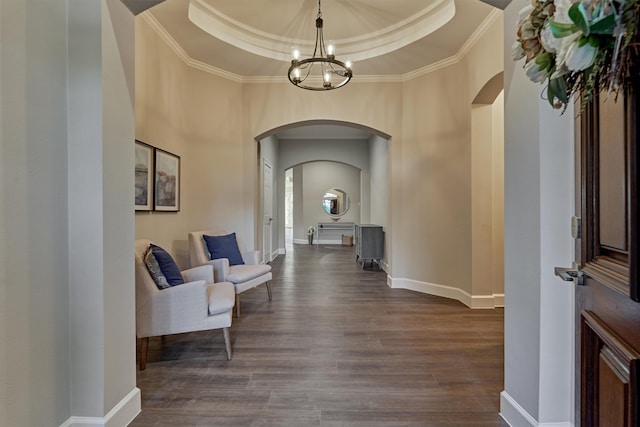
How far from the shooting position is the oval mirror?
11023mm

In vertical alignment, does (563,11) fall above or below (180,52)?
below

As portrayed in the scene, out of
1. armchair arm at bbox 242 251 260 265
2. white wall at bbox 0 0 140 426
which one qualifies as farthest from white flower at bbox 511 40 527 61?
armchair arm at bbox 242 251 260 265

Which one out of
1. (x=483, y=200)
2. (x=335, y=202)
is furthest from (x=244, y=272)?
(x=335, y=202)

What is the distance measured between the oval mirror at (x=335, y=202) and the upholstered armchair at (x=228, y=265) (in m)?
7.26

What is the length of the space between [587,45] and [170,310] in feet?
8.39

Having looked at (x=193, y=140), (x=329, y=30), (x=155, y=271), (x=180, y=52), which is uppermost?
(x=329, y=30)

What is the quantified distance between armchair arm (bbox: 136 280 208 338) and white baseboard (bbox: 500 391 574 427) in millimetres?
2057

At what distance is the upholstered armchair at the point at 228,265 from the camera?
3.29 m

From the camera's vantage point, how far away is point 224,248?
367 cm

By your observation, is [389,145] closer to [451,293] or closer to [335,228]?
[451,293]

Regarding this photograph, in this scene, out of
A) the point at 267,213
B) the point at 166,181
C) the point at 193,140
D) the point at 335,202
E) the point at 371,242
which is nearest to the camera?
the point at 166,181

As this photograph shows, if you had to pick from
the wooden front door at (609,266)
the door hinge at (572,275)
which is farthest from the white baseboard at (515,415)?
the door hinge at (572,275)

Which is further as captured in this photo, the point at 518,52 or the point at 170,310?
the point at 170,310

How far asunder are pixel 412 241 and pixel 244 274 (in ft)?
8.04
